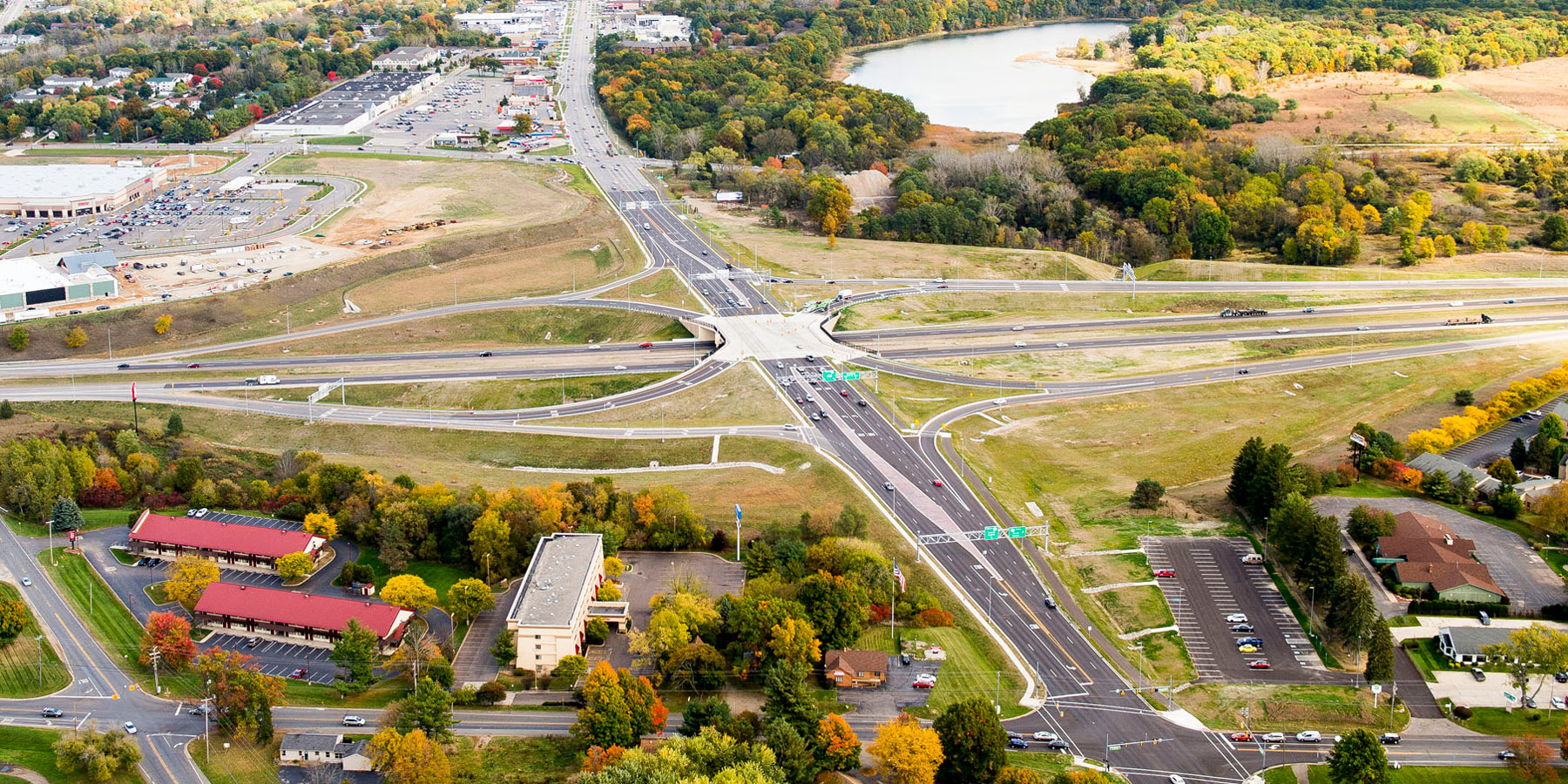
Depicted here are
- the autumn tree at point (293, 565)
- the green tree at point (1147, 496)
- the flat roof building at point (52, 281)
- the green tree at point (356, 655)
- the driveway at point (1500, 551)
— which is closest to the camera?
the green tree at point (356, 655)

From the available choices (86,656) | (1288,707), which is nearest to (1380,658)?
(1288,707)

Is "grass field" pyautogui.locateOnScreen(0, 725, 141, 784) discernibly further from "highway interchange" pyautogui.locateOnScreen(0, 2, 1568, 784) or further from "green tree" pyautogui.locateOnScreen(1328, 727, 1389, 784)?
"green tree" pyautogui.locateOnScreen(1328, 727, 1389, 784)

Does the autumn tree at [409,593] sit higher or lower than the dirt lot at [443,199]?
lower

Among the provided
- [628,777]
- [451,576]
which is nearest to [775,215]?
[451,576]

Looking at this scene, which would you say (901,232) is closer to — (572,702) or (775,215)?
(775,215)

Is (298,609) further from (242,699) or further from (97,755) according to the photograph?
(97,755)

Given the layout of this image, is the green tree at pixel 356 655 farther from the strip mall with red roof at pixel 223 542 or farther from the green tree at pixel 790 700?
the green tree at pixel 790 700

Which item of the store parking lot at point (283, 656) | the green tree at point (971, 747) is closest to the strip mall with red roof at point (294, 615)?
the store parking lot at point (283, 656)
